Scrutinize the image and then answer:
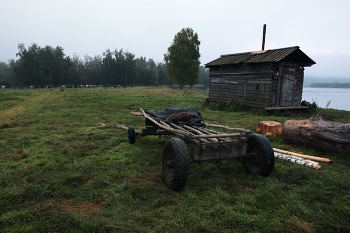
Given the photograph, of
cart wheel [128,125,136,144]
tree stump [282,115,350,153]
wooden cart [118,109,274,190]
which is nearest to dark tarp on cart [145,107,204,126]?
cart wheel [128,125,136,144]

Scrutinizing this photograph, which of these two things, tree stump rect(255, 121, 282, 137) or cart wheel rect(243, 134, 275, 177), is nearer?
cart wheel rect(243, 134, 275, 177)

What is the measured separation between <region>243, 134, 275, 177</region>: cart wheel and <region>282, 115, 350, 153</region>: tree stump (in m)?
2.94

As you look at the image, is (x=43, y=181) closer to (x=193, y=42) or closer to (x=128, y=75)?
(x=193, y=42)

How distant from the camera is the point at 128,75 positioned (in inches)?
2689

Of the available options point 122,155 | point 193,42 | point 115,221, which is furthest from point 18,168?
point 193,42

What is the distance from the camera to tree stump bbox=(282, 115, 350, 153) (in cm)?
561

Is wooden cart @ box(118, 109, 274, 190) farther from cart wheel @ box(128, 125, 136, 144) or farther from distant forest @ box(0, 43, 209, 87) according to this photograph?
distant forest @ box(0, 43, 209, 87)

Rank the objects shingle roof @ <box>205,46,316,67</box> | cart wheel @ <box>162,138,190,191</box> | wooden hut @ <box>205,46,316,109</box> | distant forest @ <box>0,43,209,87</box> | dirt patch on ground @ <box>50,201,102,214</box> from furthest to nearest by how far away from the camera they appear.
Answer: distant forest @ <box>0,43,209,87</box>, wooden hut @ <box>205,46,316,109</box>, shingle roof @ <box>205,46,316,67</box>, cart wheel @ <box>162,138,190,191</box>, dirt patch on ground @ <box>50,201,102,214</box>

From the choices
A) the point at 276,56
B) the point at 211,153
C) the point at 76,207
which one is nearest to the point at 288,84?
the point at 276,56

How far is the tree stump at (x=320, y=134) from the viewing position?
5.61 m

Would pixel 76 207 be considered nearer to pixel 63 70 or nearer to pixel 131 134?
pixel 131 134

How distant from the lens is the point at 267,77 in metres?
13.9

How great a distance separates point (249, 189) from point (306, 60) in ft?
49.5

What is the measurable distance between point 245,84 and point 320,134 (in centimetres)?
1005
